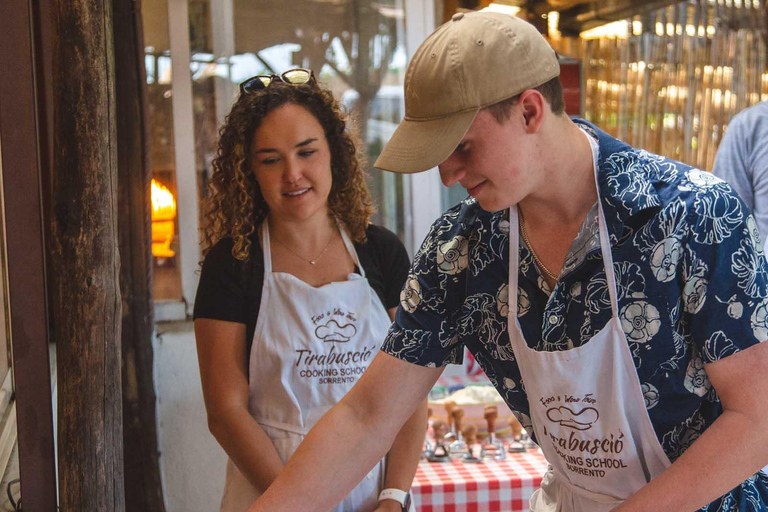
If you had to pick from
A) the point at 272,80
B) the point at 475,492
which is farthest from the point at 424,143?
the point at 475,492

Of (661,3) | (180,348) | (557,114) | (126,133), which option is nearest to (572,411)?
(557,114)

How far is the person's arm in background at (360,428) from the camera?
1407 millimetres

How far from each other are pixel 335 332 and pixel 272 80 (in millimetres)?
656

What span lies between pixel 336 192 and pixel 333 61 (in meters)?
1.75

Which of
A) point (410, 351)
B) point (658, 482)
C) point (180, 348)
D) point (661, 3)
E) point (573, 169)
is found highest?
point (661, 3)

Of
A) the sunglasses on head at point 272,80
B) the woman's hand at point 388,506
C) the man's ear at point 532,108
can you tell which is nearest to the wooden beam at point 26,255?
the sunglasses on head at point 272,80

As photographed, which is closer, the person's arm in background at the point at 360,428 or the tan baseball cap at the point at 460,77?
the tan baseball cap at the point at 460,77

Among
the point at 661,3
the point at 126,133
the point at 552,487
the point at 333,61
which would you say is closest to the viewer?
the point at 552,487

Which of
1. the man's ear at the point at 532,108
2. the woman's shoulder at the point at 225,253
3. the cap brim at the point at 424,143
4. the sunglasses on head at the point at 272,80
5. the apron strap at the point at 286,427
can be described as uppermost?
the sunglasses on head at the point at 272,80

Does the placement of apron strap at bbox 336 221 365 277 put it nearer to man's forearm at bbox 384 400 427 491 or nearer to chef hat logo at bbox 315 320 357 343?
chef hat logo at bbox 315 320 357 343

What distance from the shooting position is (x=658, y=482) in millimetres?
1187

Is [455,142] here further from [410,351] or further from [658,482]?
[658,482]

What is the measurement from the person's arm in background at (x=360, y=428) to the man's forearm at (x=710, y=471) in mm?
435

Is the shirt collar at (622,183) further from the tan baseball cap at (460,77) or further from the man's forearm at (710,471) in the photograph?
the man's forearm at (710,471)
